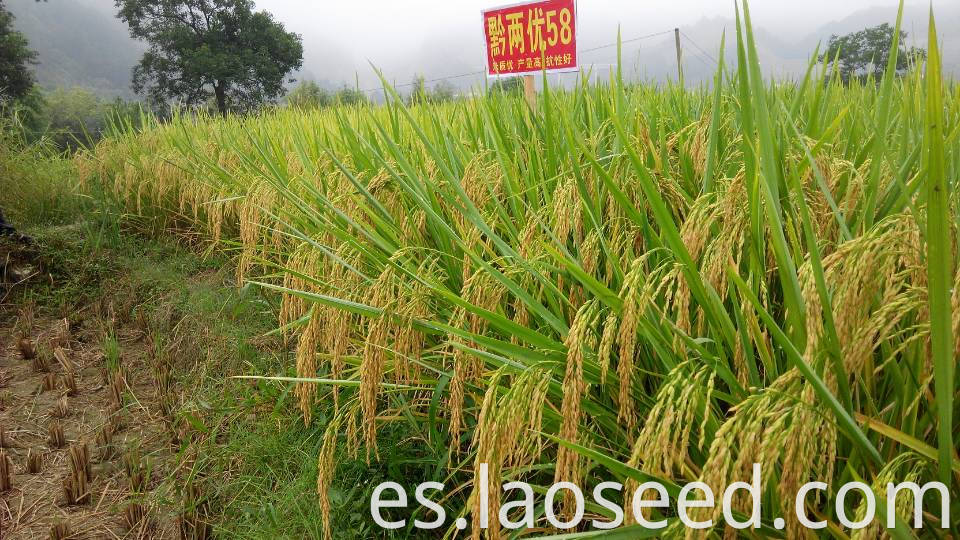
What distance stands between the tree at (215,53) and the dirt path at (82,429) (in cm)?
2584

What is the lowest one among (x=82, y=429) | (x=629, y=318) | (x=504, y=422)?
(x=82, y=429)

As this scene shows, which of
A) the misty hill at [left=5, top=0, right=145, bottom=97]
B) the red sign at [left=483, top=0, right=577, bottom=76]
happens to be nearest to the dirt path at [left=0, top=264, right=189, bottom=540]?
the red sign at [left=483, top=0, right=577, bottom=76]

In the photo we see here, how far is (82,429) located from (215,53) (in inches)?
1153

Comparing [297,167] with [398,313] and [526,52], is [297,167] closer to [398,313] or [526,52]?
[526,52]

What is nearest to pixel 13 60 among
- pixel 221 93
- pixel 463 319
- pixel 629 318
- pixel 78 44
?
pixel 221 93

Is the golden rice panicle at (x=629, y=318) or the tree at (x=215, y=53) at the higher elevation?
the tree at (x=215, y=53)

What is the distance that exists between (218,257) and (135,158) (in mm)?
1834

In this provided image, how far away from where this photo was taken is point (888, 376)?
1.27 m

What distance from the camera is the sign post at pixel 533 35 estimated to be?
Answer: 13.9 feet

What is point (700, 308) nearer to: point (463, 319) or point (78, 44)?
point (463, 319)

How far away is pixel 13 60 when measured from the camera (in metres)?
21.6

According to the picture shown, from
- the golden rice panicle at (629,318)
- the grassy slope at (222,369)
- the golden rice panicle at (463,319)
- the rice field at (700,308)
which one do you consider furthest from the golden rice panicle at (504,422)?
the grassy slope at (222,369)

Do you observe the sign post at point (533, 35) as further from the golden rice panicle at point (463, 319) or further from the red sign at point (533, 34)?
the golden rice panicle at point (463, 319)

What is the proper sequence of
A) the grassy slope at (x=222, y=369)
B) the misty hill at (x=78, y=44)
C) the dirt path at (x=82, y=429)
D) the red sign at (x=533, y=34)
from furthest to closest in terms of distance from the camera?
the misty hill at (x=78, y=44) < the red sign at (x=533, y=34) < the dirt path at (x=82, y=429) < the grassy slope at (x=222, y=369)
